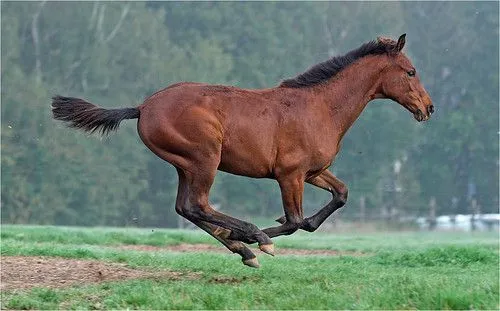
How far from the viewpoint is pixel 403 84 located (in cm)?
1391

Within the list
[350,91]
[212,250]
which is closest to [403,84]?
[350,91]

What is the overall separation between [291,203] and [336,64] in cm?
179

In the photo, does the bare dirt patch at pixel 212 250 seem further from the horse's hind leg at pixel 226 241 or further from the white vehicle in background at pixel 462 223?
the white vehicle in background at pixel 462 223

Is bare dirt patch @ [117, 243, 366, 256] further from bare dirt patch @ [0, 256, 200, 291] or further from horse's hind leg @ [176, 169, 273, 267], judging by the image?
horse's hind leg @ [176, 169, 273, 267]

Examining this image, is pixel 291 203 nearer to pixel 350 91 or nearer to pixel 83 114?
pixel 350 91

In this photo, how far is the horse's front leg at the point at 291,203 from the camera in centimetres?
1300

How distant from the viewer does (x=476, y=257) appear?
52.5 feet

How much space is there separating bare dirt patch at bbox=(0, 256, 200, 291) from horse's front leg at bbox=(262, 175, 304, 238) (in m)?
1.00

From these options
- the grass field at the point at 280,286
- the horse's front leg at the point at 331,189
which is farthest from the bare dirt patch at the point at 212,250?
the horse's front leg at the point at 331,189

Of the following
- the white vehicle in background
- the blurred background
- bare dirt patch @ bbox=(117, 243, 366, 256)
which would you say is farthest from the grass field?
the white vehicle in background

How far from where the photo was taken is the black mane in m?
13.6

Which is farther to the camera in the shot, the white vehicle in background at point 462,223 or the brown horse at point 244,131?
the white vehicle in background at point 462,223

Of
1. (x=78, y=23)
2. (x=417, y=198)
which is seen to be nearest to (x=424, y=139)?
(x=417, y=198)

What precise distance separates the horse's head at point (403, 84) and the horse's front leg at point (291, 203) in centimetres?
164
